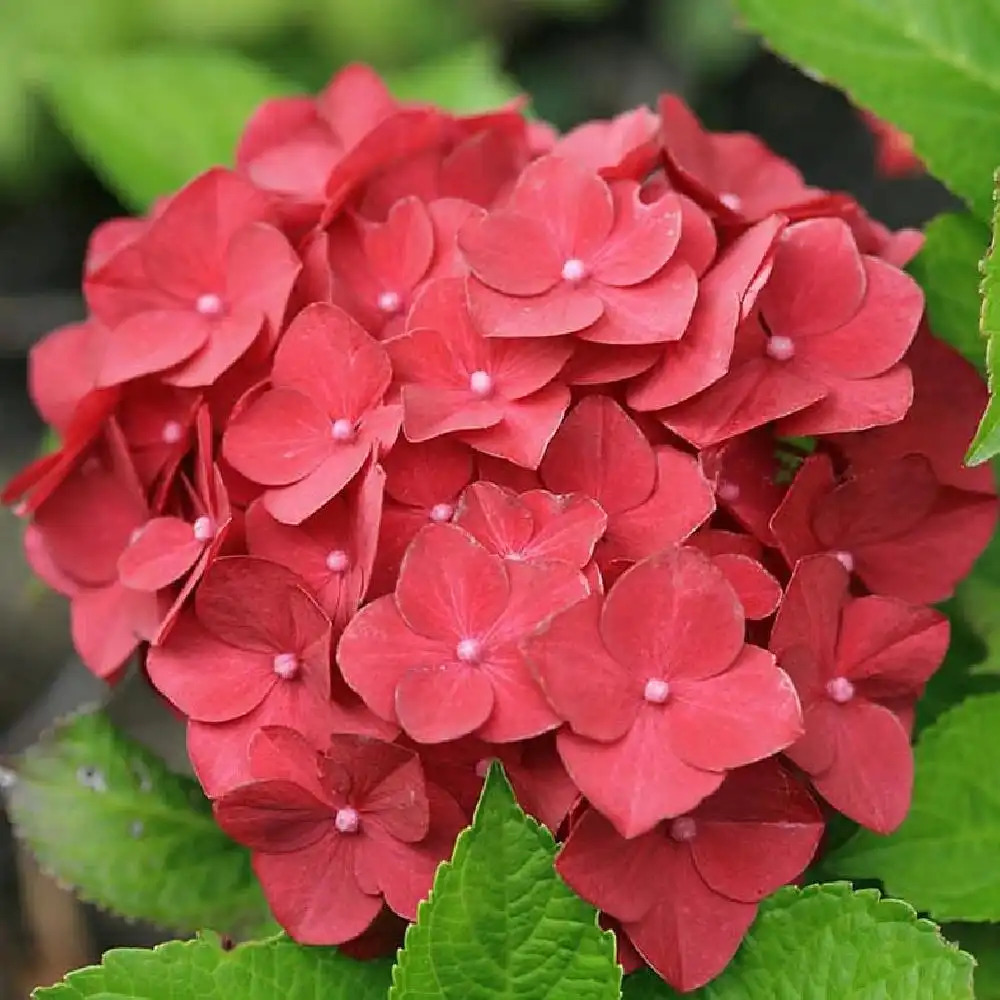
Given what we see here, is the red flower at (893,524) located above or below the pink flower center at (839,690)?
above

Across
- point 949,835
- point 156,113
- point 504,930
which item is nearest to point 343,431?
point 504,930

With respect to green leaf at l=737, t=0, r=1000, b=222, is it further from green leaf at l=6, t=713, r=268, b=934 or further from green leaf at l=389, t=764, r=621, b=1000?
green leaf at l=6, t=713, r=268, b=934

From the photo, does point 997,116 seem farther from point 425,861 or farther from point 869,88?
point 425,861

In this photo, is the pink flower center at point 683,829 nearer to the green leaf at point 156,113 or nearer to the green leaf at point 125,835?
the green leaf at point 125,835

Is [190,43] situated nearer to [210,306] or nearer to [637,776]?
[210,306]

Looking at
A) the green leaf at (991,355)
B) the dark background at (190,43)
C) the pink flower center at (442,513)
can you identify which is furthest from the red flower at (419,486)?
the dark background at (190,43)

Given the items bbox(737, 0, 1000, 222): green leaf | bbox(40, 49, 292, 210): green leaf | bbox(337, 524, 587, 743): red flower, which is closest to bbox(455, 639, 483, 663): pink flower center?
bbox(337, 524, 587, 743): red flower

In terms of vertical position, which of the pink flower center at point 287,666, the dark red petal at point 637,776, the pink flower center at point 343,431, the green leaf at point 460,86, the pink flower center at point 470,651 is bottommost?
the green leaf at point 460,86

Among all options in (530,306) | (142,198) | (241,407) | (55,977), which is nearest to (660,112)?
(530,306)
